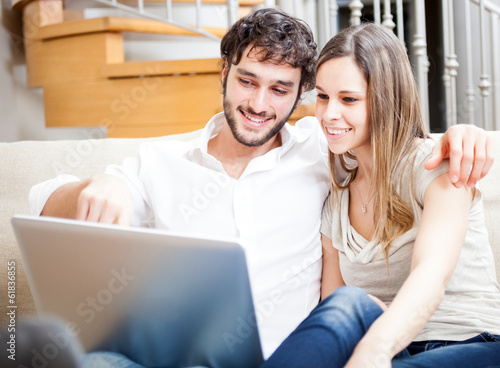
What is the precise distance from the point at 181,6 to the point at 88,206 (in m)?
2.15

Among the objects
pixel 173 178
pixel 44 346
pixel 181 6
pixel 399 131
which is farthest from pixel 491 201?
pixel 181 6

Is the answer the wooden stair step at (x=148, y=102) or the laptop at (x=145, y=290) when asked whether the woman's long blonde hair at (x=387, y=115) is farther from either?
the wooden stair step at (x=148, y=102)

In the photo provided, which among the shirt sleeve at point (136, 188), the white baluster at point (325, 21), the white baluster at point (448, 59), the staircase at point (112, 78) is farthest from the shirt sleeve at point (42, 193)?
the white baluster at point (448, 59)

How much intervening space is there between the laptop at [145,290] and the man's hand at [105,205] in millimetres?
196

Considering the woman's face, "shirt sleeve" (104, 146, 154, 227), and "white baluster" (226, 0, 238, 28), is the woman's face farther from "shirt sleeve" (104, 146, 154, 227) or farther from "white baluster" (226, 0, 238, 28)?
"white baluster" (226, 0, 238, 28)

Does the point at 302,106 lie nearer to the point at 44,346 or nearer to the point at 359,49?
the point at 359,49

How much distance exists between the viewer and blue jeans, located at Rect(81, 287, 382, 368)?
0.74 meters

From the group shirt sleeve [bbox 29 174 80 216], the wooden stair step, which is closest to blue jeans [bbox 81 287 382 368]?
shirt sleeve [bbox 29 174 80 216]

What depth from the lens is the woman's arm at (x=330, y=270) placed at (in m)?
1.20

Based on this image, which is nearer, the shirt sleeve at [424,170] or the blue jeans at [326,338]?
the blue jeans at [326,338]

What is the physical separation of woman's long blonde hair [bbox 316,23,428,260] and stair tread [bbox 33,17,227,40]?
1584 millimetres

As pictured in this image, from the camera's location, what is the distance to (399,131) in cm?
107

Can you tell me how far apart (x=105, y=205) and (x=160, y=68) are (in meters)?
1.47

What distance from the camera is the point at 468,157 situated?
897 millimetres
